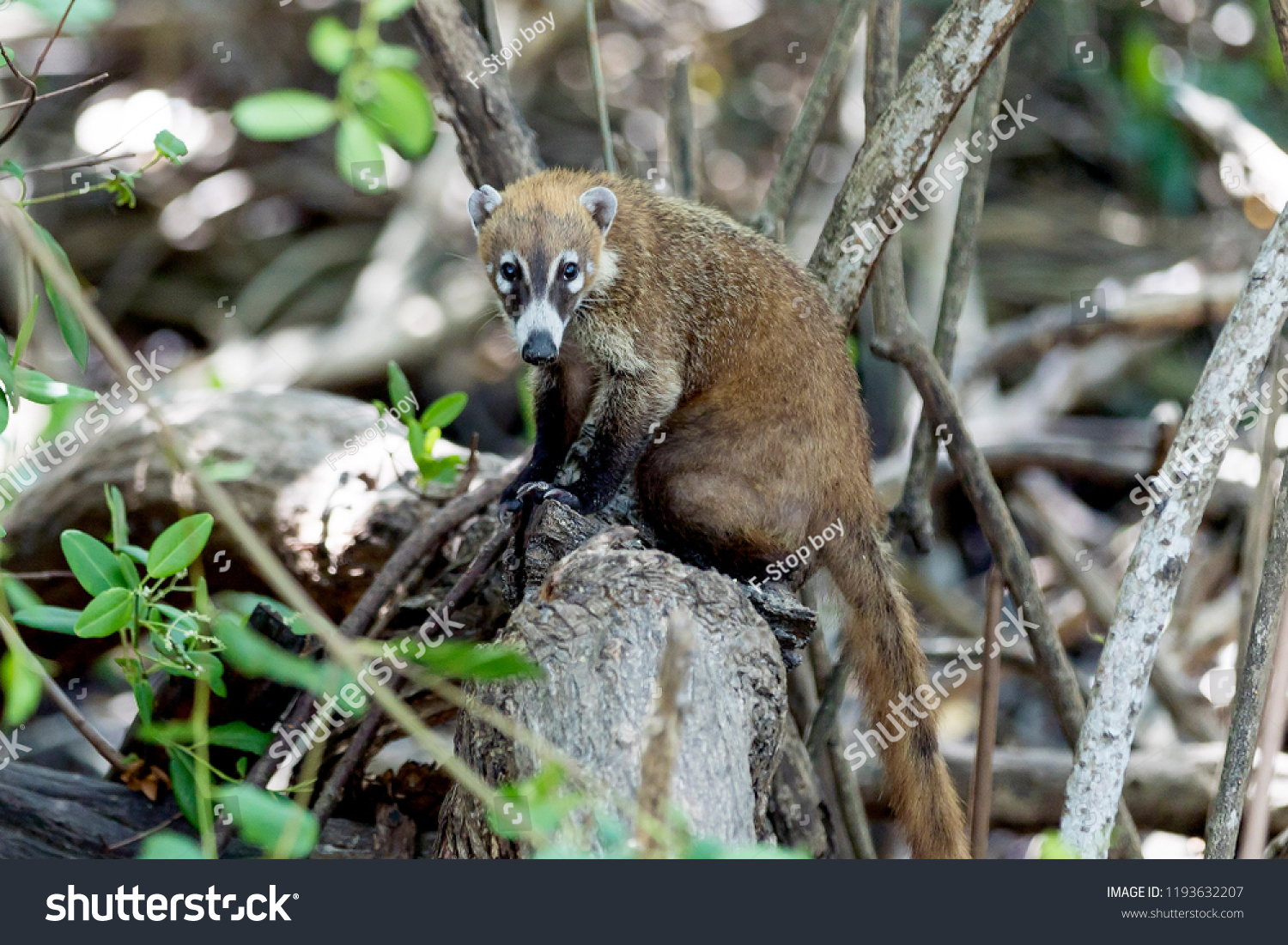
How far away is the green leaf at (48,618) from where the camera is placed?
126 inches

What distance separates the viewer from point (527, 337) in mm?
3955

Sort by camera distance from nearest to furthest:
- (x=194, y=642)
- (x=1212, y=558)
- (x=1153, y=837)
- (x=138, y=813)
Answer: (x=194, y=642), (x=138, y=813), (x=1153, y=837), (x=1212, y=558)

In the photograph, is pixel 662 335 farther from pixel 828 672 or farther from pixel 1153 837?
pixel 1153 837

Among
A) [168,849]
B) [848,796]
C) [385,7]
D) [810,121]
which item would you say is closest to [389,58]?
[385,7]

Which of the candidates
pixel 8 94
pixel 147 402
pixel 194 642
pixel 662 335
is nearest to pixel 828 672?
pixel 662 335

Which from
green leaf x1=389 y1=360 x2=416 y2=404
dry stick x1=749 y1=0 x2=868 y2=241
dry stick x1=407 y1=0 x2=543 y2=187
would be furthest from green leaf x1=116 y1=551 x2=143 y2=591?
dry stick x1=749 y1=0 x2=868 y2=241

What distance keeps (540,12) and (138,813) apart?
23.9ft

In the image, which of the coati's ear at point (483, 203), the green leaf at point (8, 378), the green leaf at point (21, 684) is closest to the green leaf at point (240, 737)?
the green leaf at point (21, 684)

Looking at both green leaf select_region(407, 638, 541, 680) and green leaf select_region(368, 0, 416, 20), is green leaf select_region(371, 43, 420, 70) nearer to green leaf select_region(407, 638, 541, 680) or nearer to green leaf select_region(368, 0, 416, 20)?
green leaf select_region(368, 0, 416, 20)

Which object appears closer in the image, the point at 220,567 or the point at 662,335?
the point at 662,335

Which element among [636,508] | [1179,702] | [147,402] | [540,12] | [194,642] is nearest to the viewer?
[147,402]

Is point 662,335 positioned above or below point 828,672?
above

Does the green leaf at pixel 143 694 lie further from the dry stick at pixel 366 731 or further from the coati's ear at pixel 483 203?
the coati's ear at pixel 483 203

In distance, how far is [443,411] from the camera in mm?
4332
